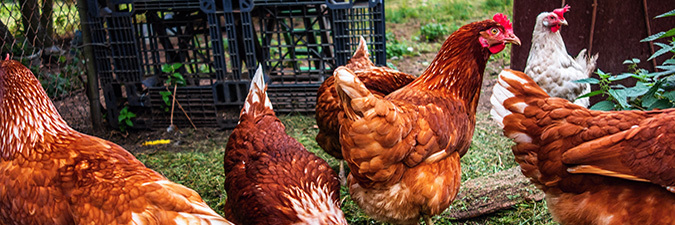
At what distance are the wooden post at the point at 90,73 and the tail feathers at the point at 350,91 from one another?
3251mm

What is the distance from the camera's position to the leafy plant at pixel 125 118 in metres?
4.77

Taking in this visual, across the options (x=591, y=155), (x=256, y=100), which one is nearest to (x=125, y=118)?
(x=256, y=100)

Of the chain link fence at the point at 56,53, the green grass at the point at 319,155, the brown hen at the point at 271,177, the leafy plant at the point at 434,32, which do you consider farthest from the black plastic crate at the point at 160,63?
the leafy plant at the point at 434,32

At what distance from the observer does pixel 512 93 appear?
8.52 ft

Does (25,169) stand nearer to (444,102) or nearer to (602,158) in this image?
(444,102)

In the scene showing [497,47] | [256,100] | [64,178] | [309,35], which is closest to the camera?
[64,178]

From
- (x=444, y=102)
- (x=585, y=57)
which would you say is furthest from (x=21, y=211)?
(x=585, y=57)

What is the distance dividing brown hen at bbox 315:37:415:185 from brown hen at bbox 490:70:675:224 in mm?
966

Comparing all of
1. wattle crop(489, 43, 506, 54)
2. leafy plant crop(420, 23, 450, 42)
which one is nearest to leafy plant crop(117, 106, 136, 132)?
wattle crop(489, 43, 506, 54)

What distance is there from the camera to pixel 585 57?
4707mm

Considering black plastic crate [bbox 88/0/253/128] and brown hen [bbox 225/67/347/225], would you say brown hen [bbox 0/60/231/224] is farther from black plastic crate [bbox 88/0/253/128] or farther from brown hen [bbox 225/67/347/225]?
black plastic crate [bbox 88/0/253/128]

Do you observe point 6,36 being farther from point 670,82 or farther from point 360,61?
point 670,82

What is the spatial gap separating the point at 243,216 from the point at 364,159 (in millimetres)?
741

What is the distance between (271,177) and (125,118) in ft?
9.10
